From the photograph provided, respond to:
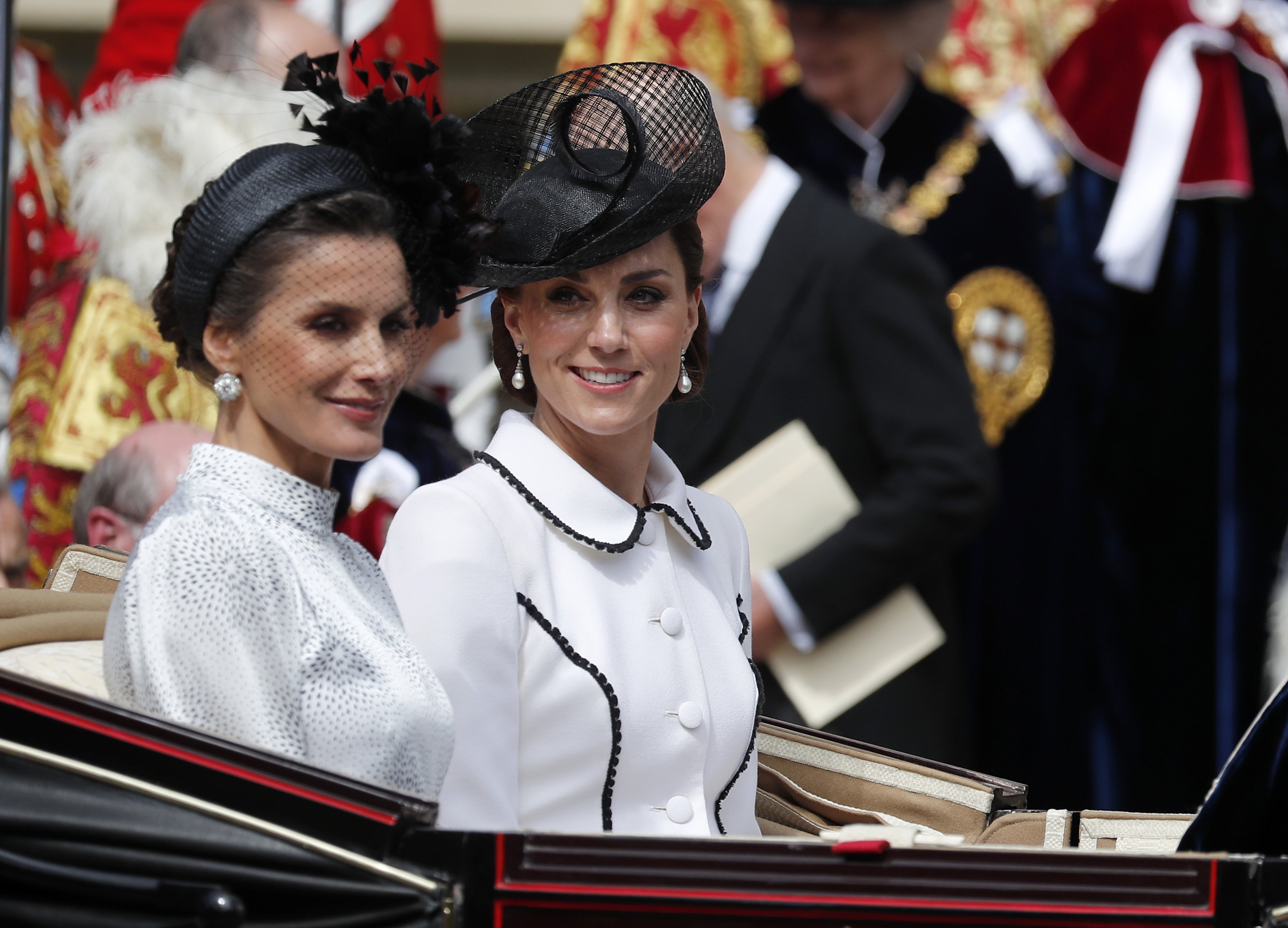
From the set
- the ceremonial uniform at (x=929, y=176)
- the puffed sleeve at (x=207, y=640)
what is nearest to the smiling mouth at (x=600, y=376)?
the puffed sleeve at (x=207, y=640)

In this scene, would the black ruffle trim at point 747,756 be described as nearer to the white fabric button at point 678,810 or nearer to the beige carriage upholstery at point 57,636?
the white fabric button at point 678,810

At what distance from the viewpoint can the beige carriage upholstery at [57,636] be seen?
204cm

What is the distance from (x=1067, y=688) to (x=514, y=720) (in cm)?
317

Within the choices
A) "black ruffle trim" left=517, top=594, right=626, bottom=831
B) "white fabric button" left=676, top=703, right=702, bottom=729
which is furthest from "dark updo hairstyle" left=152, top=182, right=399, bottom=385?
"white fabric button" left=676, top=703, right=702, bottom=729

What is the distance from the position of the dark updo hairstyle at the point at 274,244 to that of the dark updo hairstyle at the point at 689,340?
41cm

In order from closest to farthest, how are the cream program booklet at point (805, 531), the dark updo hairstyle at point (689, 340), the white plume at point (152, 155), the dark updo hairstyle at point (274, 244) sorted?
1. the dark updo hairstyle at point (274, 244)
2. the dark updo hairstyle at point (689, 340)
3. the white plume at point (152, 155)
4. the cream program booklet at point (805, 531)

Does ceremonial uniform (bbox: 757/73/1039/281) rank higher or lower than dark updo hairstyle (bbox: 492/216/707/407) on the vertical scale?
higher

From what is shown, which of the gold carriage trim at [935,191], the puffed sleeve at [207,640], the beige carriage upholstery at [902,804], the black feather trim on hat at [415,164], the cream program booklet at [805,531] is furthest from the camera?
the gold carriage trim at [935,191]

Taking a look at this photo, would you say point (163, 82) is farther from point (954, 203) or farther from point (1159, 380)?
point (1159, 380)

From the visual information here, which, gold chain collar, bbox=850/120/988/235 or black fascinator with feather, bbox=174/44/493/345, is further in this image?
gold chain collar, bbox=850/120/988/235

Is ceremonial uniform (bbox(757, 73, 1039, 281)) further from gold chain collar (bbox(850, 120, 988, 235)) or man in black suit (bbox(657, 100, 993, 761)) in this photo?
man in black suit (bbox(657, 100, 993, 761))

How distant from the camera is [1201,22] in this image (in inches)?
204

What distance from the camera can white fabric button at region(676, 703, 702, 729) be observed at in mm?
2336

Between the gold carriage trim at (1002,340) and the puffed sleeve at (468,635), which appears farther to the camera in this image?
the gold carriage trim at (1002,340)
